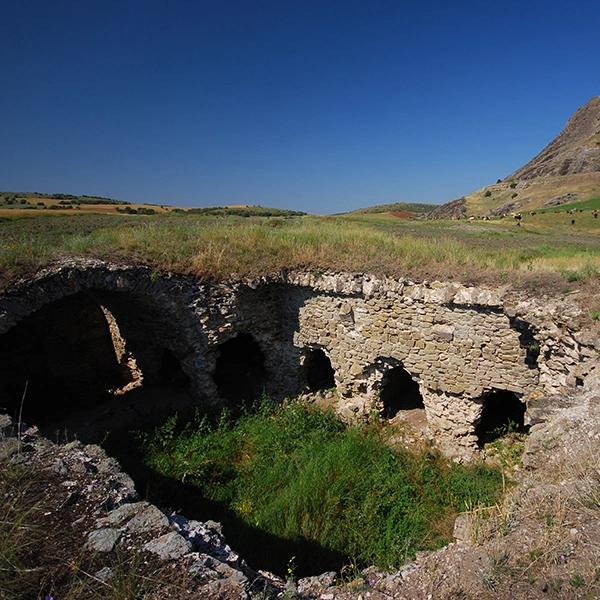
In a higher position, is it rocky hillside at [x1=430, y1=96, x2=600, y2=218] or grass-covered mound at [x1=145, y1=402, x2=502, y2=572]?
rocky hillside at [x1=430, y1=96, x2=600, y2=218]

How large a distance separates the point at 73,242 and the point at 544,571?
879 centimetres

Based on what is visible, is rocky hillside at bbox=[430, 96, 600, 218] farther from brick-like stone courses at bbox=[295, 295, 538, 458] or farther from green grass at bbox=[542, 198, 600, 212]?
brick-like stone courses at bbox=[295, 295, 538, 458]

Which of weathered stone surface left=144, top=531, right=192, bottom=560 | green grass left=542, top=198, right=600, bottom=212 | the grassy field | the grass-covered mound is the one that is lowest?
the grass-covered mound

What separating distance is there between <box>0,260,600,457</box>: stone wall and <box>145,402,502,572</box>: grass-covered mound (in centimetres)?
107

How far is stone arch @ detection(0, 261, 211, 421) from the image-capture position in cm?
790

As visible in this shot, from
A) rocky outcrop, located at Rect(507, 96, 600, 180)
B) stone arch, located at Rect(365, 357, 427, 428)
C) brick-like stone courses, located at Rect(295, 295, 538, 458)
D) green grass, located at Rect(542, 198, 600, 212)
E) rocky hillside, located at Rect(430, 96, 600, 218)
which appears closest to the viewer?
brick-like stone courses, located at Rect(295, 295, 538, 458)

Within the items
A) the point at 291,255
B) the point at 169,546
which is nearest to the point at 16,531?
the point at 169,546

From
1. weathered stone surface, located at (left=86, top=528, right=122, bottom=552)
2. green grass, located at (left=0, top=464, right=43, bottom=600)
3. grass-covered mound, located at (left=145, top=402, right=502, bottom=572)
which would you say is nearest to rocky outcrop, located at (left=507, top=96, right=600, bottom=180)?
grass-covered mound, located at (left=145, top=402, right=502, bottom=572)

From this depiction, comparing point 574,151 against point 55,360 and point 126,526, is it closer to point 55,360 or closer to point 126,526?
point 55,360

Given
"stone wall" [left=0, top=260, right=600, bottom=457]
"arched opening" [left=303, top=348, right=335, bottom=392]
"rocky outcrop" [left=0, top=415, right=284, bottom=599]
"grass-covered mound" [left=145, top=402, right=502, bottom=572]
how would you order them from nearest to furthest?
"rocky outcrop" [left=0, top=415, right=284, bottom=599] < "grass-covered mound" [left=145, top=402, right=502, bottom=572] < "stone wall" [left=0, top=260, right=600, bottom=457] < "arched opening" [left=303, top=348, right=335, bottom=392]

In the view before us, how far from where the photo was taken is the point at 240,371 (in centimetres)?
1096

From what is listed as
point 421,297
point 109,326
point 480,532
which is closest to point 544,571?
point 480,532

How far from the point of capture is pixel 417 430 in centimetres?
866

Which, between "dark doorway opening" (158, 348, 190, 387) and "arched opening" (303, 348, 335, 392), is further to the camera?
"dark doorway opening" (158, 348, 190, 387)
